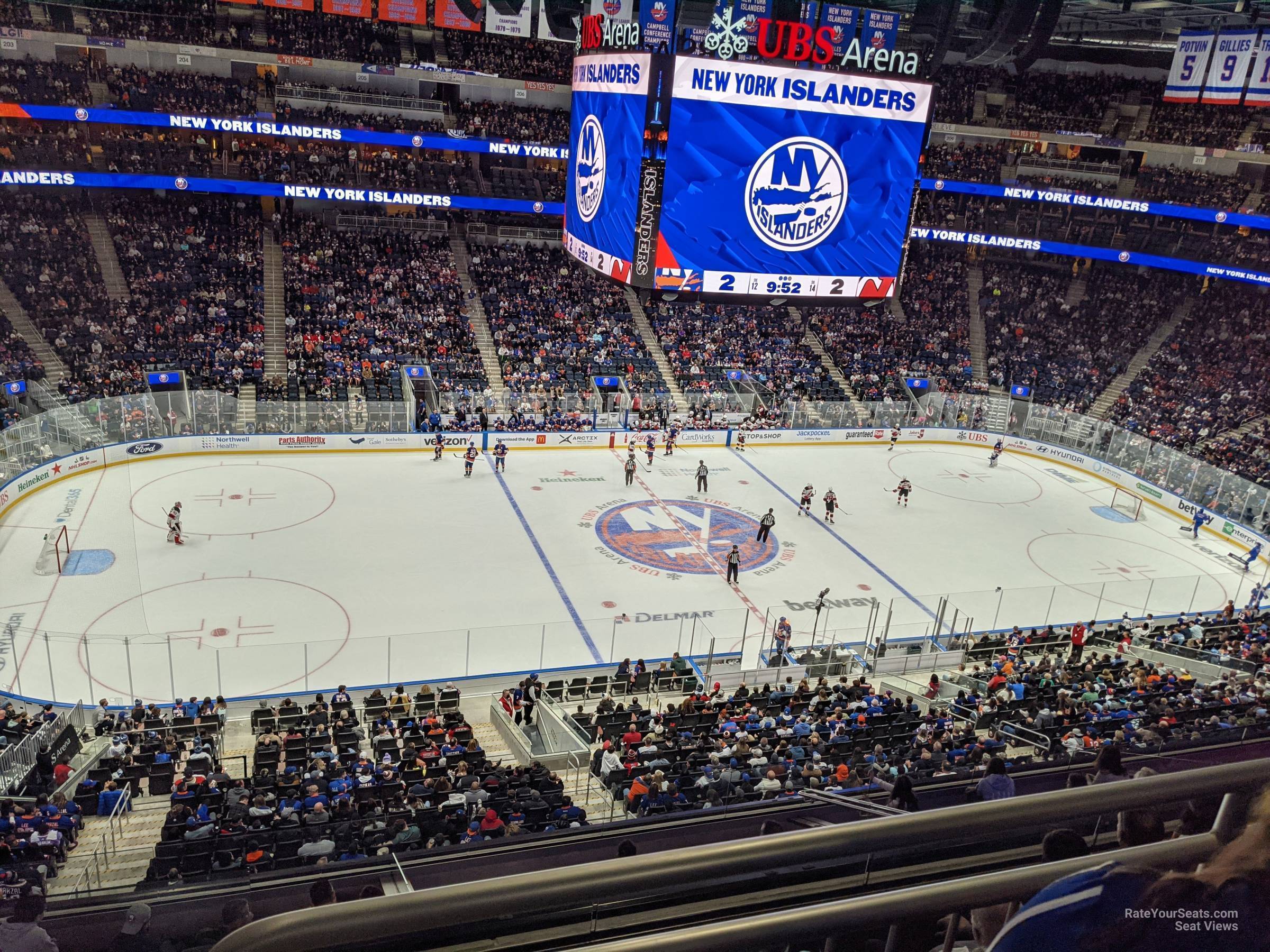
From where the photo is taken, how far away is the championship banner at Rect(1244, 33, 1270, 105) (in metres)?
30.6

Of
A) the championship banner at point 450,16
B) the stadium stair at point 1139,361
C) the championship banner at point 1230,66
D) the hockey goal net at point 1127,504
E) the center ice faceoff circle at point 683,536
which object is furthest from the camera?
the stadium stair at point 1139,361

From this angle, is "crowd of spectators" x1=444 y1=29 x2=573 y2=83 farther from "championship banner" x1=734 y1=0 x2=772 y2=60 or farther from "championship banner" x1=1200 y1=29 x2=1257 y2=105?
"championship banner" x1=1200 y1=29 x2=1257 y2=105

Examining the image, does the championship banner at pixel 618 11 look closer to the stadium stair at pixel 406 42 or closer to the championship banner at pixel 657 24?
the championship banner at pixel 657 24

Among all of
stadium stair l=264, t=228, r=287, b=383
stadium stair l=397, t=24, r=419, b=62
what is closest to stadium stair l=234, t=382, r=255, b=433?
stadium stair l=264, t=228, r=287, b=383

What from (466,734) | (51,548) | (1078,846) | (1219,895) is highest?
(1219,895)

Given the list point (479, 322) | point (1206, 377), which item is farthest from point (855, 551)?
point (1206, 377)

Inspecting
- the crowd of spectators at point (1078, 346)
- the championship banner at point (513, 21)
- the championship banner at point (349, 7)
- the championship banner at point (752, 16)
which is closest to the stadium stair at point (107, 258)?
the championship banner at point (349, 7)

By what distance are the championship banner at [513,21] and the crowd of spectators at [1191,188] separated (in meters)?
29.9

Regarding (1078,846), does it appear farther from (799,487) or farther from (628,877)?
(799,487)

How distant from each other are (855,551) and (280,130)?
29.3 metres

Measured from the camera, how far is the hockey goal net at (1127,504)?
34.7 m

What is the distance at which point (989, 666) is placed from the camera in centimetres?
2158

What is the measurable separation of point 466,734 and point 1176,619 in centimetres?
1911

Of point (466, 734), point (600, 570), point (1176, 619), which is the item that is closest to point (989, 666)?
point (1176, 619)
